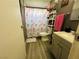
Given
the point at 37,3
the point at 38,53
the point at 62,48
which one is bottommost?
the point at 38,53

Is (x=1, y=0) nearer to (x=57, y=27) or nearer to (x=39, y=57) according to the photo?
(x=39, y=57)

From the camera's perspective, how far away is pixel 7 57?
1.01 m

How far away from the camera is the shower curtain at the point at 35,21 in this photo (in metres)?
4.74

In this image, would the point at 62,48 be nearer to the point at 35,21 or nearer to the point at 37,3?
the point at 35,21

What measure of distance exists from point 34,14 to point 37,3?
1.91 feet

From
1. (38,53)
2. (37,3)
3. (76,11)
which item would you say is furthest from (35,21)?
(76,11)

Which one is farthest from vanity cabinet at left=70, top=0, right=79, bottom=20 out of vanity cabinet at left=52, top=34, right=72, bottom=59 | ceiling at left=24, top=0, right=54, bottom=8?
ceiling at left=24, top=0, right=54, bottom=8

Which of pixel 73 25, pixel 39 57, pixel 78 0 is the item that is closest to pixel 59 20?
pixel 73 25

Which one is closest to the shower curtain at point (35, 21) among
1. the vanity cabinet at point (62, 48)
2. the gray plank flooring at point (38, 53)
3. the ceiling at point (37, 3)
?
the ceiling at point (37, 3)

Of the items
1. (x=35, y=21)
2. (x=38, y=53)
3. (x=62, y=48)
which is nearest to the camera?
(x=62, y=48)

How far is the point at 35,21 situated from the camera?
4840 millimetres

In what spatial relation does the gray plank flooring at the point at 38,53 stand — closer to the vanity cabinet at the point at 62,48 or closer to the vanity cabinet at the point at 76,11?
the vanity cabinet at the point at 62,48

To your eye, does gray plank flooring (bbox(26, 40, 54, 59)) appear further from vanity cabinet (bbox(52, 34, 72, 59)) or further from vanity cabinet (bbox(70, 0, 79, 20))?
vanity cabinet (bbox(70, 0, 79, 20))

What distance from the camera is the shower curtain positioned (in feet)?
15.6
